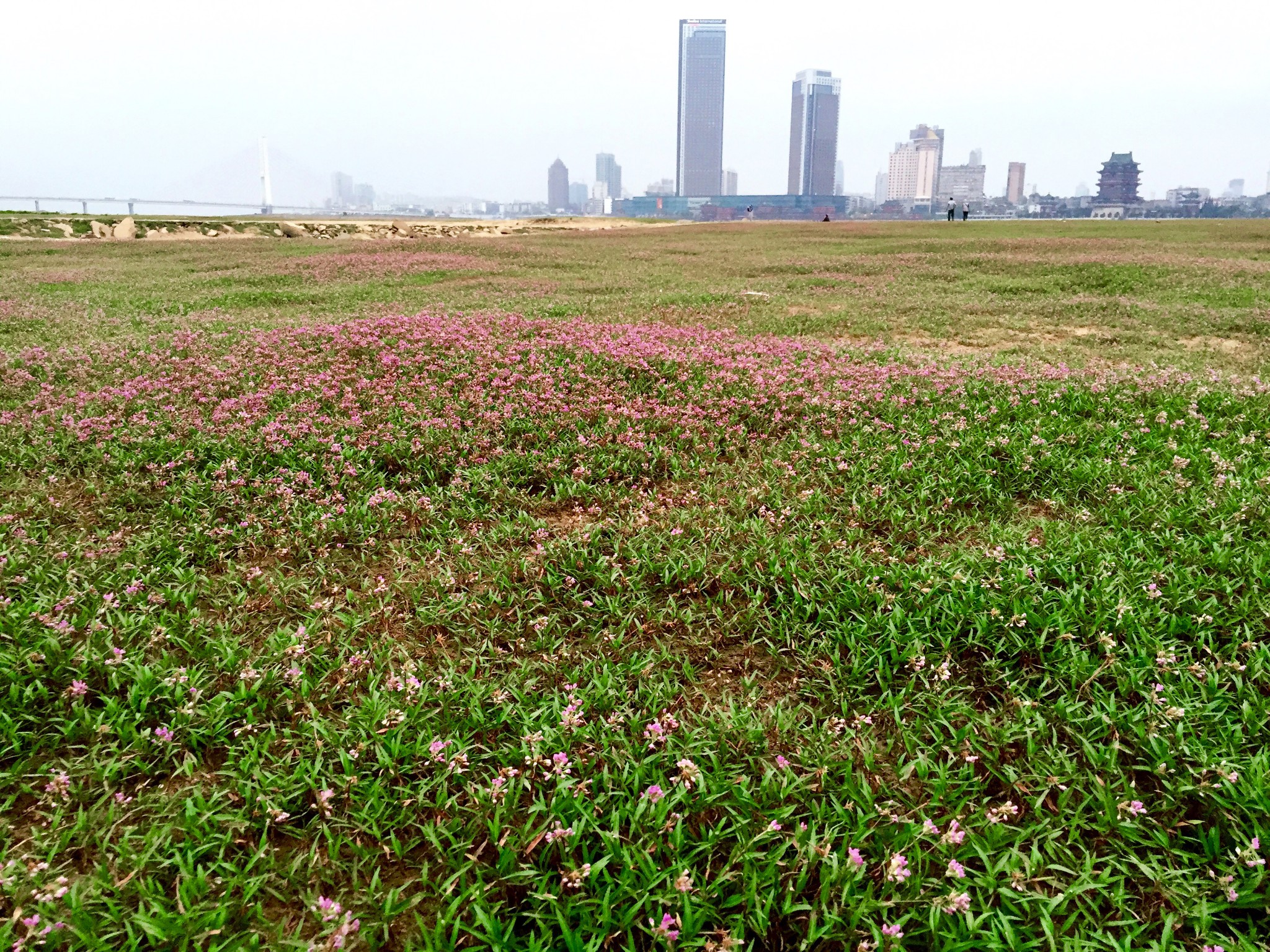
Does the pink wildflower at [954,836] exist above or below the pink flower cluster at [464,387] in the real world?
below

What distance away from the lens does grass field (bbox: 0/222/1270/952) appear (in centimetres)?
252

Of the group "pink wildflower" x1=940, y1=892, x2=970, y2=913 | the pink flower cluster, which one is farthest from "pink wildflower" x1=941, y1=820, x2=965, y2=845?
the pink flower cluster

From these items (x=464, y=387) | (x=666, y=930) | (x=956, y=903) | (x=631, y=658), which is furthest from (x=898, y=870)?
(x=464, y=387)

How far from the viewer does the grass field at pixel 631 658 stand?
2.52m

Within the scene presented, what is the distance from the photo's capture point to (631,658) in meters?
3.90

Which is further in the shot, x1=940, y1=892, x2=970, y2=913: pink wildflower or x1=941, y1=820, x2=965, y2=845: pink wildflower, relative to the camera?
x1=941, y1=820, x2=965, y2=845: pink wildflower

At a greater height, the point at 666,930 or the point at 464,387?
the point at 464,387

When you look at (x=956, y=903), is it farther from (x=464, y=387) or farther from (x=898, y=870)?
(x=464, y=387)

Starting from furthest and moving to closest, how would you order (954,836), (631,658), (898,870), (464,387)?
(464,387) < (631,658) < (954,836) < (898,870)

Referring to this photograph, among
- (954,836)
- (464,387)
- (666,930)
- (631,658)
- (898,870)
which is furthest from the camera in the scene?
(464,387)

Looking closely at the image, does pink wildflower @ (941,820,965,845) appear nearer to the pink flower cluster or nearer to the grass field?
the grass field

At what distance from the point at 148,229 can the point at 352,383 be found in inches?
2225

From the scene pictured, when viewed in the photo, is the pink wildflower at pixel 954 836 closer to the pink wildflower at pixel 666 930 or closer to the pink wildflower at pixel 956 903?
the pink wildflower at pixel 956 903

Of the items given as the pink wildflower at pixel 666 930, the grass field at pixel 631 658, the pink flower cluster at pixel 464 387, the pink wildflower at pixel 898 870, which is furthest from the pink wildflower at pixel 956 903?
the pink flower cluster at pixel 464 387
